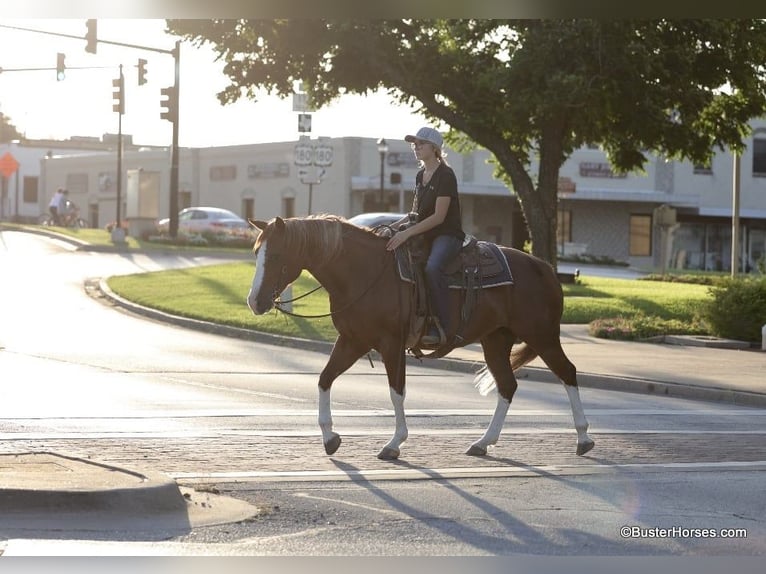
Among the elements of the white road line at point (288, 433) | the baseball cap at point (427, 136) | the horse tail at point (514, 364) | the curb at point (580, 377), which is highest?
the baseball cap at point (427, 136)

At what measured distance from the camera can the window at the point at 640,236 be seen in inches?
2881

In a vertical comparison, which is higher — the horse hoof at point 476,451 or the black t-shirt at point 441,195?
the black t-shirt at point 441,195

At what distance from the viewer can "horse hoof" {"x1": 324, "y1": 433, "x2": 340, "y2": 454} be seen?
37.4 ft

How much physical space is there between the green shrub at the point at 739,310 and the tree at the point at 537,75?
213 inches

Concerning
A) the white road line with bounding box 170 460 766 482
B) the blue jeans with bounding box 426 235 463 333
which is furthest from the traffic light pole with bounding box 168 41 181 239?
the white road line with bounding box 170 460 766 482

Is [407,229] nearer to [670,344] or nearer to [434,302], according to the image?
[434,302]

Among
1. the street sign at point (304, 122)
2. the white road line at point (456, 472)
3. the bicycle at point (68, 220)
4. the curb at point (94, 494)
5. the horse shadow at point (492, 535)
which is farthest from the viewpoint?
the bicycle at point (68, 220)

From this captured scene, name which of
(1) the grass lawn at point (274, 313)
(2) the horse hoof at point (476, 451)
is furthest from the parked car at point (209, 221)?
(2) the horse hoof at point (476, 451)

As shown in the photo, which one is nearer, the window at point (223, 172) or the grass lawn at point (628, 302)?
the grass lawn at point (628, 302)

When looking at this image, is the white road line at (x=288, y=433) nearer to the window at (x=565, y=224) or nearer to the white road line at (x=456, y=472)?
the white road line at (x=456, y=472)

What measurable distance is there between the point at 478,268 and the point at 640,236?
62.4 metres

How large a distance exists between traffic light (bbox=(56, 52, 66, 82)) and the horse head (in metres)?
38.0

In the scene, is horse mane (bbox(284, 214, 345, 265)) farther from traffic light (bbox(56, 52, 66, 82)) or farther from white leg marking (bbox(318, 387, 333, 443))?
traffic light (bbox(56, 52, 66, 82))

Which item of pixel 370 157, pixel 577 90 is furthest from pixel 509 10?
pixel 370 157
